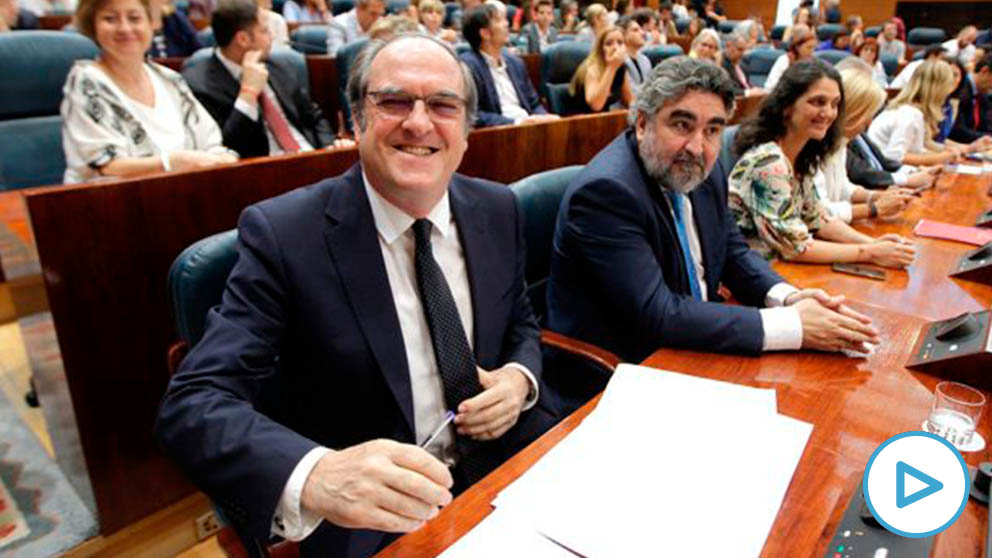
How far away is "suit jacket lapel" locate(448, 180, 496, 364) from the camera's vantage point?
3.85 feet

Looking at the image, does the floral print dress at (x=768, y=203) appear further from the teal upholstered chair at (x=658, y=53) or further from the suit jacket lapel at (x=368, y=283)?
the teal upholstered chair at (x=658, y=53)

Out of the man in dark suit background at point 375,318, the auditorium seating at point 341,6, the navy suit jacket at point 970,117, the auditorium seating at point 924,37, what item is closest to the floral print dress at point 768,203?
the man in dark suit background at point 375,318

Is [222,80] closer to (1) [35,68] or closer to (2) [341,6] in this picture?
(1) [35,68]

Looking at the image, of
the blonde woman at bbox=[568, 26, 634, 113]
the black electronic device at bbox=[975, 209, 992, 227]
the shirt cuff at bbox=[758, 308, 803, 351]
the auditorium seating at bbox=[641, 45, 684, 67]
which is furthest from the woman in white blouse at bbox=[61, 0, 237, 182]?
the auditorium seating at bbox=[641, 45, 684, 67]

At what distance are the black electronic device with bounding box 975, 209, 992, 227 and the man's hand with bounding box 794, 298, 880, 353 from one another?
4.25ft

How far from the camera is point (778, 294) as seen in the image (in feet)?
4.95

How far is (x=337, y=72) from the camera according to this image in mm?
3650

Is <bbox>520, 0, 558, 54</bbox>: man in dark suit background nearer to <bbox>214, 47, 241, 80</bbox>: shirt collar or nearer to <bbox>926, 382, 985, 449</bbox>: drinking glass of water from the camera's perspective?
<bbox>214, 47, 241, 80</bbox>: shirt collar

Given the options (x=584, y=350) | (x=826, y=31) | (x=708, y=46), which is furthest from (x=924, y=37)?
(x=584, y=350)

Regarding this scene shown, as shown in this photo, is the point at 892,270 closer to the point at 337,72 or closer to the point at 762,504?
the point at 762,504

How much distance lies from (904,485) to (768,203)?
1.28 metres

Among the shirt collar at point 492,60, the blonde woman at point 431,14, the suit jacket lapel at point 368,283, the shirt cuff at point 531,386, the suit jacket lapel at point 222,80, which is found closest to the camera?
the suit jacket lapel at point 368,283

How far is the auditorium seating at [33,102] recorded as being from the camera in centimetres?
240

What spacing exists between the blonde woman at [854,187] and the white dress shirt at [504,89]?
6.08ft
